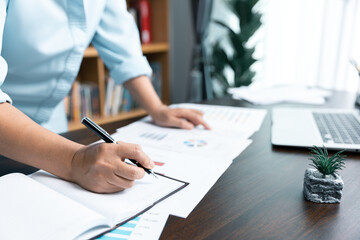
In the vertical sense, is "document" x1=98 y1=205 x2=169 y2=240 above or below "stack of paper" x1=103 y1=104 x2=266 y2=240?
above

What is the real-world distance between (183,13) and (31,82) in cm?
193

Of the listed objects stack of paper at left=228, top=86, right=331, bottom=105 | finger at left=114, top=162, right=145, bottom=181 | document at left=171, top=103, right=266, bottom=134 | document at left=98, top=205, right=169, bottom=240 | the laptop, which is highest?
finger at left=114, top=162, right=145, bottom=181

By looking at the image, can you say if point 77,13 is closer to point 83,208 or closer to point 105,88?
point 83,208

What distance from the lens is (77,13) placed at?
85cm

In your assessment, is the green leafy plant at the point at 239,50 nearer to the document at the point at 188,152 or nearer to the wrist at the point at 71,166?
the document at the point at 188,152

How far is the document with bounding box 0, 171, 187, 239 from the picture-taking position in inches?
16.8

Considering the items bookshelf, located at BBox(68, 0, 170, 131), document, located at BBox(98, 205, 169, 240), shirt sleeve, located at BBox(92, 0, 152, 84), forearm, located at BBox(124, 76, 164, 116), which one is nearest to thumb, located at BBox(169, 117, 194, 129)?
forearm, located at BBox(124, 76, 164, 116)

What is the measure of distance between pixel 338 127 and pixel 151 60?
1910mm

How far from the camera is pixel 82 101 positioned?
219 centimetres

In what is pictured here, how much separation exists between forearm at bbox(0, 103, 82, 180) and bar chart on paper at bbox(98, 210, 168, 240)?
164 mm

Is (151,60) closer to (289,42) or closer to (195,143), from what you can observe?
(289,42)

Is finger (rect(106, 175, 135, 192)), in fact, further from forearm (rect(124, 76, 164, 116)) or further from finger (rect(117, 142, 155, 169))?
forearm (rect(124, 76, 164, 116))

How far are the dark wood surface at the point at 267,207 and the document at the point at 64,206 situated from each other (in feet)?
0.24

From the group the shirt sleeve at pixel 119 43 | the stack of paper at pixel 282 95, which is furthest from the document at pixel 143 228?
the stack of paper at pixel 282 95
